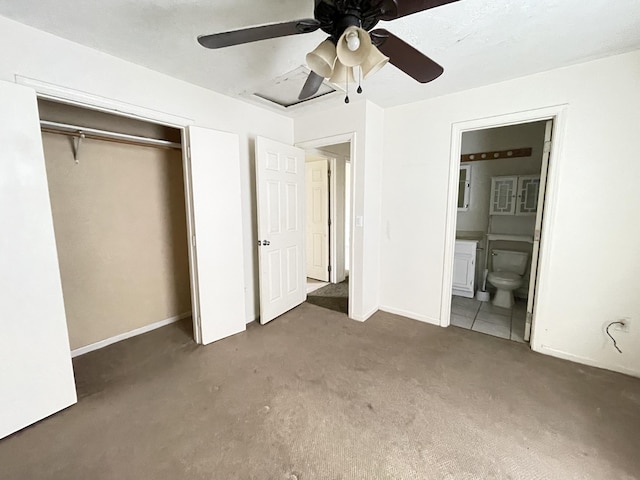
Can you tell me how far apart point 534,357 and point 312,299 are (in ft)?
7.82

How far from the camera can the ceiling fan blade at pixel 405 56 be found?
1244 mm

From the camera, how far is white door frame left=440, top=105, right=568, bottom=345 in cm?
217

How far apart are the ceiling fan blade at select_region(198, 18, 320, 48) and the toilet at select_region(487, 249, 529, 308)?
3248 millimetres

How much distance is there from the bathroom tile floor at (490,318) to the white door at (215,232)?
7.77 feet

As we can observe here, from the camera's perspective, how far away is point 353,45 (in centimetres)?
110

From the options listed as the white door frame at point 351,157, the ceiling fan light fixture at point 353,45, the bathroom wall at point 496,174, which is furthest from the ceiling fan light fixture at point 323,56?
the bathroom wall at point 496,174

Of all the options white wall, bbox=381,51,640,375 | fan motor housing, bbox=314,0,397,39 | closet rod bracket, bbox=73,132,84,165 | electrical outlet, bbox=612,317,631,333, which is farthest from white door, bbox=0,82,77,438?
electrical outlet, bbox=612,317,631,333

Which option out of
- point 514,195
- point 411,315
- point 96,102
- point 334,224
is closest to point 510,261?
point 514,195

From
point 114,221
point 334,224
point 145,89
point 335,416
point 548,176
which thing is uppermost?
point 145,89

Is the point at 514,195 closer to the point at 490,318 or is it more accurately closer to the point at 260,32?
the point at 490,318

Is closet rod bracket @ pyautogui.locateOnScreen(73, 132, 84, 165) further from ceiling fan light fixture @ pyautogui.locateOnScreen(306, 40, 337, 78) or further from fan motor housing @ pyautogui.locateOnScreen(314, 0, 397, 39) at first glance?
fan motor housing @ pyautogui.locateOnScreen(314, 0, 397, 39)

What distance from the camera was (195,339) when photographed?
2607 millimetres

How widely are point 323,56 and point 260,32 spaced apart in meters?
0.29

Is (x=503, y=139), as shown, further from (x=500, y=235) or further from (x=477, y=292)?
(x=477, y=292)
